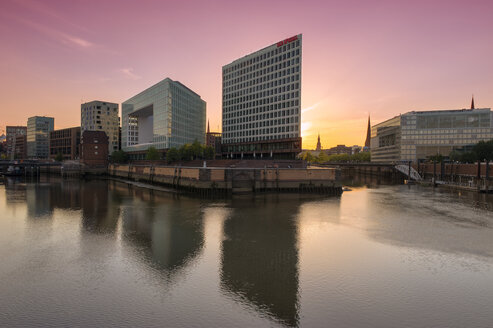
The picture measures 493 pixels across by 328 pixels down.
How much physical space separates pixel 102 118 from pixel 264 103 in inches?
4611

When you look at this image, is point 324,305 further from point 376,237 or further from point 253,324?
point 376,237

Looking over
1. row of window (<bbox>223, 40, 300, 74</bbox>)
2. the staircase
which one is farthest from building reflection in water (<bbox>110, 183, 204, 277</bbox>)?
the staircase

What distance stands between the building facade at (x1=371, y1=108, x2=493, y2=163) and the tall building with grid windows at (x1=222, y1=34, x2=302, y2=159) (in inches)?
3705

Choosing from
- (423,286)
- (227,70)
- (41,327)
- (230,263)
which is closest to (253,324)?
(230,263)

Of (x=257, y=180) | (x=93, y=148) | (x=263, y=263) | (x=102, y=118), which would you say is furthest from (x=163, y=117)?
(x=263, y=263)

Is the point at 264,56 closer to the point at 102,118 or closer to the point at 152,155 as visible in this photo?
the point at 152,155

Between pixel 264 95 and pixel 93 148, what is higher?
pixel 264 95

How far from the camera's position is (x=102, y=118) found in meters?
181

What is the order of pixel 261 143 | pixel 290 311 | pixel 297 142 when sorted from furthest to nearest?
pixel 261 143
pixel 297 142
pixel 290 311

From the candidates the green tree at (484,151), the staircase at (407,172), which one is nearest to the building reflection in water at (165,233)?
the staircase at (407,172)

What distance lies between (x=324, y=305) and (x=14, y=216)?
130 ft

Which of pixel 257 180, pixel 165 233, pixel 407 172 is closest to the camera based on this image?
pixel 165 233

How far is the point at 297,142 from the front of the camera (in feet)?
350

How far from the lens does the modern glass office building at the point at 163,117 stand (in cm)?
12688
